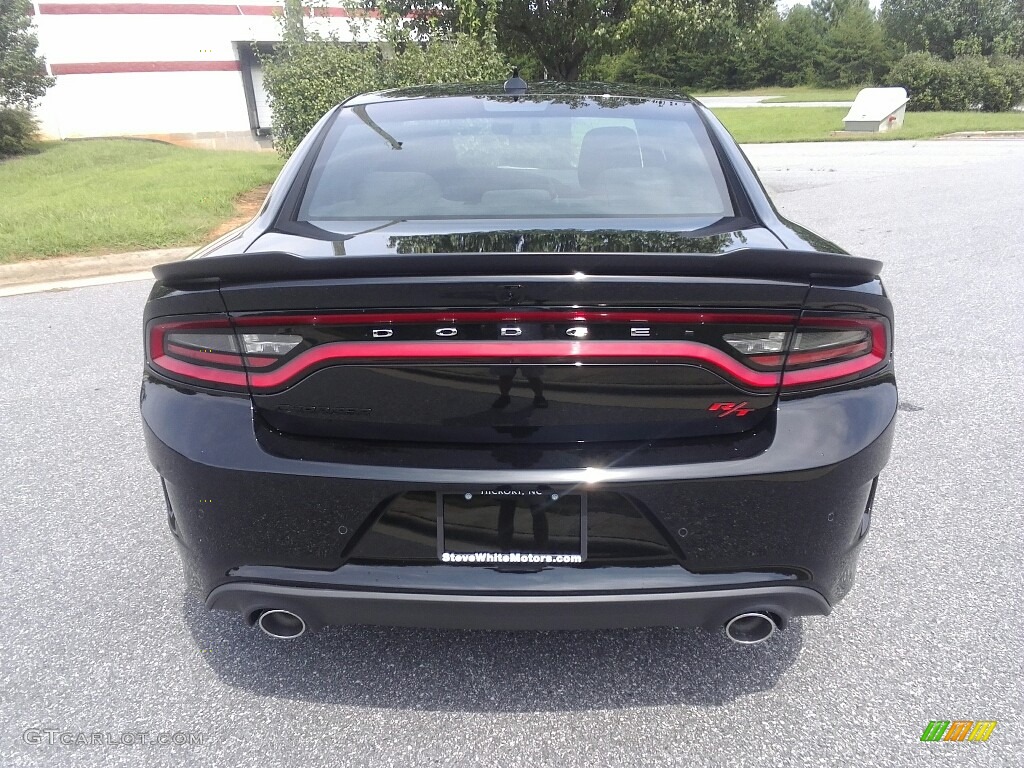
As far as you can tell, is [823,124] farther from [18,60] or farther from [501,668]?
[501,668]

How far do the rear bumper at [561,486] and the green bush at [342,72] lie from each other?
11281mm

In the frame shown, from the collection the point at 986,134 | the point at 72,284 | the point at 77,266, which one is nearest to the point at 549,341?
the point at 72,284

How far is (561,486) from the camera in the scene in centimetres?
193

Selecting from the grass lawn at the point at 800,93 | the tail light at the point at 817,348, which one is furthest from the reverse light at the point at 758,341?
the grass lawn at the point at 800,93

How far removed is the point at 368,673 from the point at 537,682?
49 cm

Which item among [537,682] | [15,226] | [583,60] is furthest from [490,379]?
[583,60]

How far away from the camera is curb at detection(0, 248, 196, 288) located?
317 inches

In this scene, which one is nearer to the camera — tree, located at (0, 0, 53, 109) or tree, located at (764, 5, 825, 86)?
tree, located at (0, 0, 53, 109)

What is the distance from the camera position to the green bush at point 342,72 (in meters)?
12.4

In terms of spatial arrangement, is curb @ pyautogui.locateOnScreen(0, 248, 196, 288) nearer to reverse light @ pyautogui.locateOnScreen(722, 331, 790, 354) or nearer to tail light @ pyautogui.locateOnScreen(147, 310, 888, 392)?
tail light @ pyautogui.locateOnScreen(147, 310, 888, 392)

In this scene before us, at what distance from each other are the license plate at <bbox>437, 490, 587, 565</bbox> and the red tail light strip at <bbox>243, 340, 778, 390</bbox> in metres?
0.32

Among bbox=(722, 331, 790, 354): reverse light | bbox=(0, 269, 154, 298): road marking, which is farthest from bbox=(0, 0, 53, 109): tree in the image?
bbox=(722, 331, 790, 354): reverse light

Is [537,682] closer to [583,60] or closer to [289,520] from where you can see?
[289,520]

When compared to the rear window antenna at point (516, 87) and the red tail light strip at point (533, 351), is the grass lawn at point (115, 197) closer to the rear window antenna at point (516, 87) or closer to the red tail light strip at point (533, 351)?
the rear window antenna at point (516, 87)
